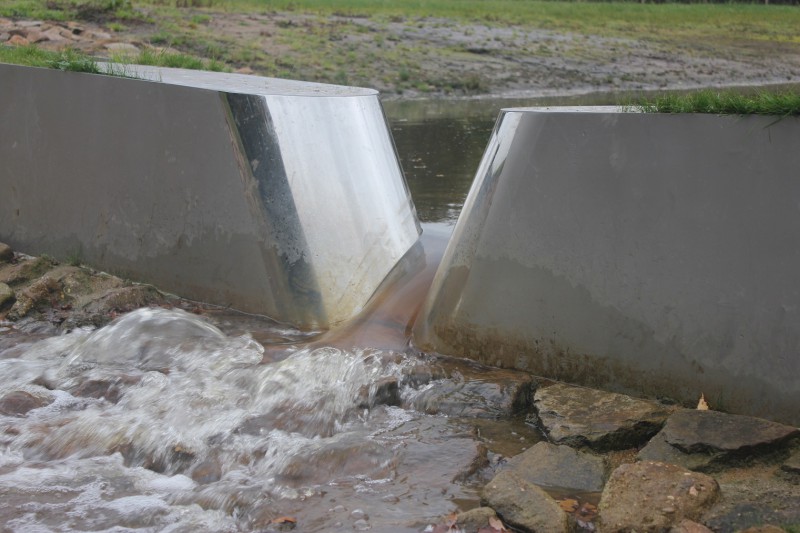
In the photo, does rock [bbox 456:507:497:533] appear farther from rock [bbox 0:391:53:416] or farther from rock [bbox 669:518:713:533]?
rock [bbox 0:391:53:416]

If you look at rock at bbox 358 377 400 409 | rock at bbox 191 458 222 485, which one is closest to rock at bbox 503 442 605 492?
rock at bbox 358 377 400 409

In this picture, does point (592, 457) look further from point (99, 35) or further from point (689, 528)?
point (99, 35)

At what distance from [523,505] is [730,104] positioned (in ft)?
6.76

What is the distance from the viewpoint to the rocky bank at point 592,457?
3.80m

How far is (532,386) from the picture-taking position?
5.13 m

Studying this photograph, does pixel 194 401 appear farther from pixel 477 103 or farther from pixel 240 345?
pixel 477 103

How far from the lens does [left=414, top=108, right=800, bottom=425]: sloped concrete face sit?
4500mm

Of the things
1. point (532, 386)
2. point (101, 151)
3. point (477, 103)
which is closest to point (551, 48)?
point (477, 103)

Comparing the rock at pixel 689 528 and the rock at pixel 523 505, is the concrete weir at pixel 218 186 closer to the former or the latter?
the rock at pixel 523 505

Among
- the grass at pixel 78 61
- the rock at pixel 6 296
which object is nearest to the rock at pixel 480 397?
the rock at pixel 6 296

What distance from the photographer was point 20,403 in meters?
5.16

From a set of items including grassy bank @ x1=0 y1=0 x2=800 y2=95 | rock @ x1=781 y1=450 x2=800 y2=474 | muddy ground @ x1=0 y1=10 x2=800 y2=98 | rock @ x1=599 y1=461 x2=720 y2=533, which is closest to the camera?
rock @ x1=599 y1=461 x2=720 y2=533

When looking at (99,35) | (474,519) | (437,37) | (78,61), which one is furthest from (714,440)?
(437,37)

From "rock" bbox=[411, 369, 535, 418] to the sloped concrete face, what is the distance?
181mm
